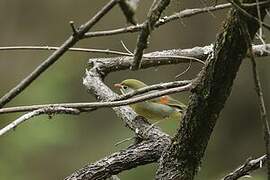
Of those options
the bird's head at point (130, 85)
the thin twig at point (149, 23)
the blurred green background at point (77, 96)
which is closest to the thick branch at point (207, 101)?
the thin twig at point (149, 23)

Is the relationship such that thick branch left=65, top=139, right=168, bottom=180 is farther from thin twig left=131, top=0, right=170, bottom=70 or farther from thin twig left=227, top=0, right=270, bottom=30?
thin twig left=227, top=0, right=270, bottom=30

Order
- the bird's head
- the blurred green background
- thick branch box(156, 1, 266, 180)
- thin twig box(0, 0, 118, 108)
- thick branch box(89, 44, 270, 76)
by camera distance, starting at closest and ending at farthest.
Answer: thin twig box(0, 0, 118, 108)
thick branch box(156, 1, 266, 180)
thick branch box(89, 44, 270, 76)
the bird's head
the blurred green background

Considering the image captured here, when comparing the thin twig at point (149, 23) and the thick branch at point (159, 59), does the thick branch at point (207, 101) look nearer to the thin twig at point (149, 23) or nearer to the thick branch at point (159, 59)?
the thin twig at point (149, 23)

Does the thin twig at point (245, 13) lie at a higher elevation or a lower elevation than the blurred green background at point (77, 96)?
lower

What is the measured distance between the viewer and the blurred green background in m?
5.66

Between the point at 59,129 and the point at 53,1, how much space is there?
1.56 metres

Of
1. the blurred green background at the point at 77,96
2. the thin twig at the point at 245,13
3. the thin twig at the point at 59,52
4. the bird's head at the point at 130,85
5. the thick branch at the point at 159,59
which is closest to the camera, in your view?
the thin twig at the point at 59,52

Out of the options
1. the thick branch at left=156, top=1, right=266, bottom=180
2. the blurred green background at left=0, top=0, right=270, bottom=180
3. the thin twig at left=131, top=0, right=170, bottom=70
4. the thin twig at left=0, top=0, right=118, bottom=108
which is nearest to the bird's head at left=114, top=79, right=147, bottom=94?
the thick branch at left=156, top=1, right=266, bottom=180

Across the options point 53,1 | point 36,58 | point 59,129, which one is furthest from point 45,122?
point 53,1

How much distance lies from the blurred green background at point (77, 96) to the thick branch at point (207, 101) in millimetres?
3684

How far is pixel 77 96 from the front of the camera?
629 cm

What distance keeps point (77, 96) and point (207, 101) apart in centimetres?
480

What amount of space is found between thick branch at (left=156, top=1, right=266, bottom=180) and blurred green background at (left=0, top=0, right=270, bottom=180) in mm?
3684

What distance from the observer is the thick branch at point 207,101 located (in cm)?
143
